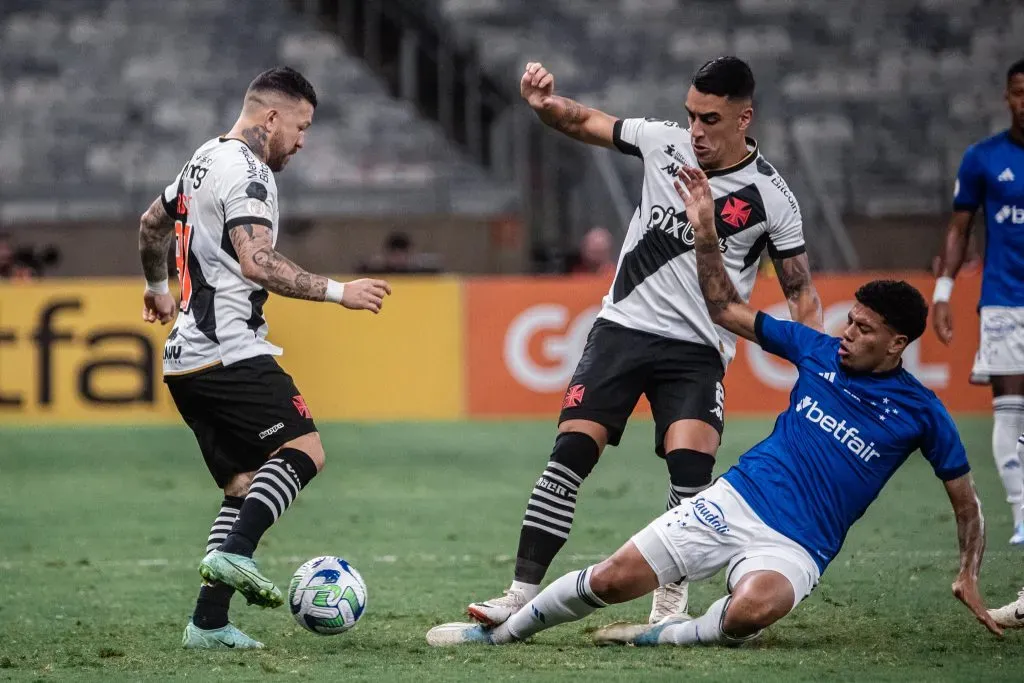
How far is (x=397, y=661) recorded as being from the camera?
5086mm

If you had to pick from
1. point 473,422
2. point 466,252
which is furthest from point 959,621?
point 466,252

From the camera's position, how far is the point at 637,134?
→ 6020 mm

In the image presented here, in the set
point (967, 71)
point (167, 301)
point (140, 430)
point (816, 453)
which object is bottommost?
point (140, 430)

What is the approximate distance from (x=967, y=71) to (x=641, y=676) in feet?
61.6

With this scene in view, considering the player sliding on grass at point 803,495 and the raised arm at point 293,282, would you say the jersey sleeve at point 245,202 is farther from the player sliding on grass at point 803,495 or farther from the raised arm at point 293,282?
the player sliding on grass at point 803,495

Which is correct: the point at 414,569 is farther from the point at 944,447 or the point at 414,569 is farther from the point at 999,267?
the point at 999,267

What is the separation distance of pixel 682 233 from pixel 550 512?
1.26 meters

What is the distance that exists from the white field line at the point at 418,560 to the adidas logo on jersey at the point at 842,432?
2.38m

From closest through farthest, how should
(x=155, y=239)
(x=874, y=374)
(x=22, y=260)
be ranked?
(x=874, y=374)
(x=155, y=239)
(x=22, y=260)

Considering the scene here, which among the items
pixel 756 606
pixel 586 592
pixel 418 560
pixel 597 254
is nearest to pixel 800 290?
pixel 756 606

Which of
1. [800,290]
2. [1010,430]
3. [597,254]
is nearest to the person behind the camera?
[800,290]

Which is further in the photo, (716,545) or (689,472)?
(689,472)

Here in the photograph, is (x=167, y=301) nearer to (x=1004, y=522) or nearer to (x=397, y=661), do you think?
(x=397, y=661)

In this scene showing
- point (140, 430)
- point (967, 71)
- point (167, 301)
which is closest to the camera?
point (167, 301)
